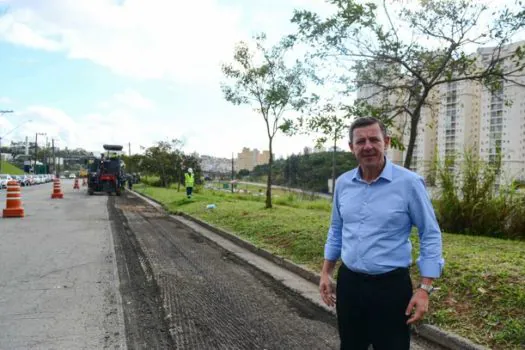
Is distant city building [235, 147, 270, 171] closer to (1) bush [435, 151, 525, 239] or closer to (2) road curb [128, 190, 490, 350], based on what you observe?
(2) road curb [128, 190, 490, 350]

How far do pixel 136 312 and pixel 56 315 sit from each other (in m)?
0.85

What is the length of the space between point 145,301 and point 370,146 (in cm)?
399

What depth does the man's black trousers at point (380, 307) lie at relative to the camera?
251 cm

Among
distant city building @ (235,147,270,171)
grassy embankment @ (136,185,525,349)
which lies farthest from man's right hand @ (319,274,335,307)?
distant city building @ (235,147,270,171)

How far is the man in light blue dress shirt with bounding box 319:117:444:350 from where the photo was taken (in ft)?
8.19

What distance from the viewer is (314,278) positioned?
679 centimetres

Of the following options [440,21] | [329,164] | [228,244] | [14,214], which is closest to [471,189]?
[440,21]

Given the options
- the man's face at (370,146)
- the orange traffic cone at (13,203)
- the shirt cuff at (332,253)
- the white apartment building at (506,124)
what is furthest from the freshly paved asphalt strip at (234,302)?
the orange traffic cone at (13,203)

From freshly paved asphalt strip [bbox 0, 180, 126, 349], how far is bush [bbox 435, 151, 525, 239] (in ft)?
23.6

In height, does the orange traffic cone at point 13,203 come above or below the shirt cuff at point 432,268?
below

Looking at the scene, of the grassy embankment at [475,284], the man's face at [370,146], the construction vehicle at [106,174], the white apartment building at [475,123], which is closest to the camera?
the man's face at [370,146]

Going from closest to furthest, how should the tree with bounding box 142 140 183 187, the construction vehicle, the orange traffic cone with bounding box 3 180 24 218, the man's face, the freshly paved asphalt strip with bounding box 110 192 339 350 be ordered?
the man's face, the freshly paved asphalt strip with bounding box 110 192 339 350, the orange traffic cone with bounding box 3 180 24 218, the construction vehicle, the tree with bounding box 142 140 183 187

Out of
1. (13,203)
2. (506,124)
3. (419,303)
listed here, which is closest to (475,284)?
(419,303)

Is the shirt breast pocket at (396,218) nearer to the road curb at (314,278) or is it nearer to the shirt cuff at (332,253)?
the shirt cuff at (332,253)
